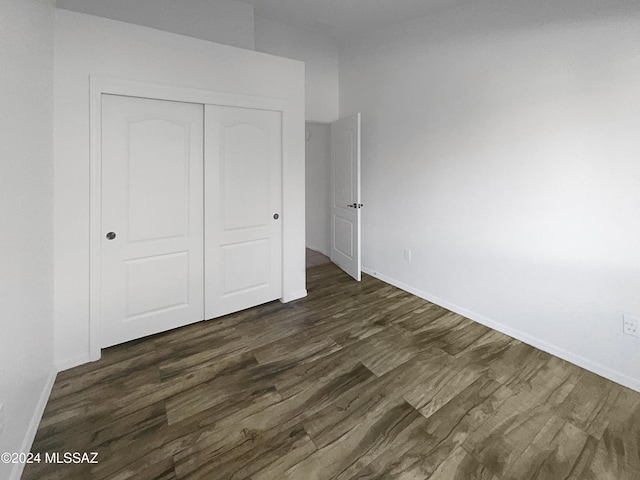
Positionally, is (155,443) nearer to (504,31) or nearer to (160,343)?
(160,343)

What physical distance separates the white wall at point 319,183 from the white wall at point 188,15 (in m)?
Result: 1.86

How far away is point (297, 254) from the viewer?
335cm

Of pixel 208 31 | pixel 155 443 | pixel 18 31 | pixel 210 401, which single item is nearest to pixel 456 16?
pixel 208 31

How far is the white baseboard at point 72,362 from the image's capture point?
2.15 meters

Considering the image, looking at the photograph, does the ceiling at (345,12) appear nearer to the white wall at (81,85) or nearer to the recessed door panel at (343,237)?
the white wall at (81,85)

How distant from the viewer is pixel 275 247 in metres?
3.20

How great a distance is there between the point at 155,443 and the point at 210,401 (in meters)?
0.35

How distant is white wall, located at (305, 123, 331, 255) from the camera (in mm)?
4965

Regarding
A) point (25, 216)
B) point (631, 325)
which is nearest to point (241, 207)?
point (25, 216)

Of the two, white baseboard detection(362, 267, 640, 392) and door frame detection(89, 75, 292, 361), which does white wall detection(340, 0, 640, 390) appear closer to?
white baseboard detection(362, 267, 640, 392)

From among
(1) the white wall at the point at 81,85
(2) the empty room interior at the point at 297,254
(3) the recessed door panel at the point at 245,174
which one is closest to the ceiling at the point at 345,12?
(2) the empty room interior at the point at 297,254

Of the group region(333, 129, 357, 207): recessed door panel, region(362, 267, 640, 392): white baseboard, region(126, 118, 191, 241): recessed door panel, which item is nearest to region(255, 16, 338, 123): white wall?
region(333, 129, 357, 207): recessed door panel

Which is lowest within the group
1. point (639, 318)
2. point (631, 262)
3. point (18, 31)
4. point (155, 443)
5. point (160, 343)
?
point (155, 443)

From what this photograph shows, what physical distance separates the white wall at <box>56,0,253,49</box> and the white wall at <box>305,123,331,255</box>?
1.86 m
